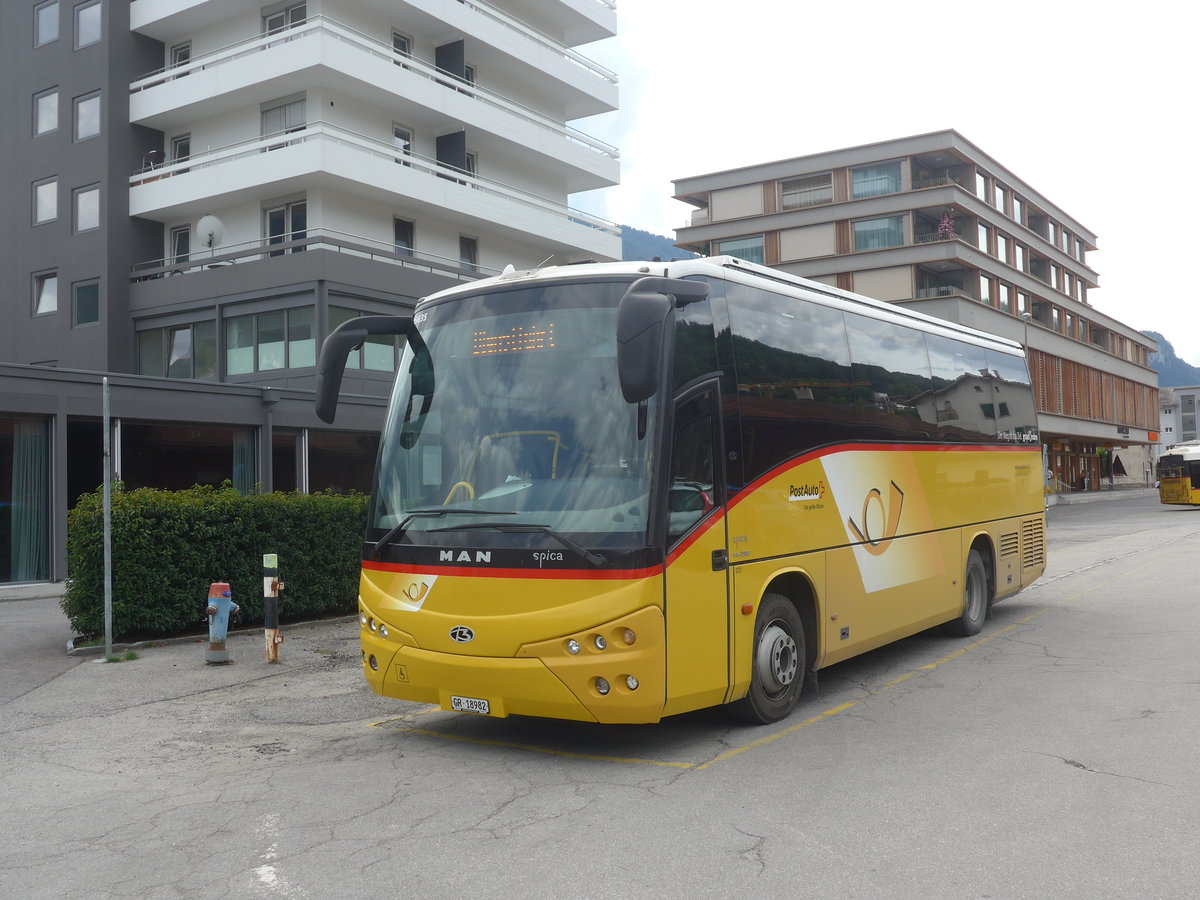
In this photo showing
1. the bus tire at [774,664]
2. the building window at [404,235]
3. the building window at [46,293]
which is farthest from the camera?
the building window at [46,293]

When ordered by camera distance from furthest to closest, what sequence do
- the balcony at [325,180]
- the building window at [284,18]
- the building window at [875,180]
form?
1. the building window at [875,180]
2. the building window at [284,18]
3. the balcony at [325,180]

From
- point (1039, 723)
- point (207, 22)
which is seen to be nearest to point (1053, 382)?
point (207, 22)

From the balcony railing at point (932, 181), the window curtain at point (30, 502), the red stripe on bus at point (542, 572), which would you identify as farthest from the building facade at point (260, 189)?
the balcony railing at point (932, 181)

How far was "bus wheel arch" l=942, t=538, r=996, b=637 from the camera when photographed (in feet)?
36.9

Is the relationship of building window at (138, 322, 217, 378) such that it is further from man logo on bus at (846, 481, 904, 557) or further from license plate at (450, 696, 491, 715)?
license plate at (450, 696, 491, 715)

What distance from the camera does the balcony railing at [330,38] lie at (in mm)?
26891

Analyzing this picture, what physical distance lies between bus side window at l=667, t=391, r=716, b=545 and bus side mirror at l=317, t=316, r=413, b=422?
216 centimetres

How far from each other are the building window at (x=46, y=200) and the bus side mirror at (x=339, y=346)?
2791 cm

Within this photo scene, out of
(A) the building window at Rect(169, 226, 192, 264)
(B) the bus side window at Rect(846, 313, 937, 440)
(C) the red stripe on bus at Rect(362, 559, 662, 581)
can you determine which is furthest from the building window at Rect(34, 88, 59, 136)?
(C) the red stripe on bus at Rect(362, 559, 662, 581)

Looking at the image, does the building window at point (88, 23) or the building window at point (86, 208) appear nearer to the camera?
the building window at point (86, 208)

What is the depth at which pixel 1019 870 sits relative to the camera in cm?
454

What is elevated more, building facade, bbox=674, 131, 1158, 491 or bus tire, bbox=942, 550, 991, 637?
building facade, bbox=674, 131, 1158, 491

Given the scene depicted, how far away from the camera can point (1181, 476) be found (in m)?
48.6

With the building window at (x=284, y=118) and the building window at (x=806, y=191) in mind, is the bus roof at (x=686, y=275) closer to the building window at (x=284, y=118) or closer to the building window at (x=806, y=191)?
the building window at (x=284, y=118)
